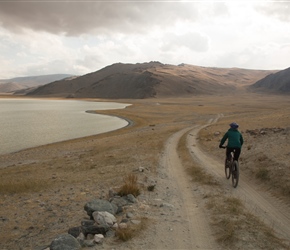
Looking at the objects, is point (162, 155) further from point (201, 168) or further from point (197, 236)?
point (197, 236)

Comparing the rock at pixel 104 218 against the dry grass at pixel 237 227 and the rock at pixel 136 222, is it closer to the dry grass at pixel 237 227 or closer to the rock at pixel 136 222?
the rock at pixel 136 222

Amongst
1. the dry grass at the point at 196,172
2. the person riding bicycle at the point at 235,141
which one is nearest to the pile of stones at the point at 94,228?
the dry grass at the point at 196,172

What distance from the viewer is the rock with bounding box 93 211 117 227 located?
948cm

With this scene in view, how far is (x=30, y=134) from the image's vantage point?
5409 cm

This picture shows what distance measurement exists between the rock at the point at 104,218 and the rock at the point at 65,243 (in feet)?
4.21

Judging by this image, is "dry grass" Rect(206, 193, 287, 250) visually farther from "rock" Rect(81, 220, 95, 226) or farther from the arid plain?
"rock" Rect(81, 220, 95, 226)

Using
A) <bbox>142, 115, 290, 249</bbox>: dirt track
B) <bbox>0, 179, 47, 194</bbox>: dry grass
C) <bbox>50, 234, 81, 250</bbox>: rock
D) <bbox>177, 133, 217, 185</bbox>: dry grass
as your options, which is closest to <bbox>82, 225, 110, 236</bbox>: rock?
<bbox>50, 234, 81, 250</bbox>: rock

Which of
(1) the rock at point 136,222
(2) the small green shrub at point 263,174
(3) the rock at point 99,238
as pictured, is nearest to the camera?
(3) the rock at point 99,238

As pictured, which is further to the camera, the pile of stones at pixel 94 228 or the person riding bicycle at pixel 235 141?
the person riding bicycle at pixel 235 141

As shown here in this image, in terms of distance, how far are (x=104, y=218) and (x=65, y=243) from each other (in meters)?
1.76

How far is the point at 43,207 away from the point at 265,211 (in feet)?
32.5

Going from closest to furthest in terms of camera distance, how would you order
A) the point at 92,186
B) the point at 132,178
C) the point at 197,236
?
the point at 197,236 < the point at 132,178 < the point at 92,186

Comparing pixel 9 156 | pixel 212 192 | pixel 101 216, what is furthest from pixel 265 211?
pixel 9 156

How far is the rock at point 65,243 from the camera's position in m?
7.99
